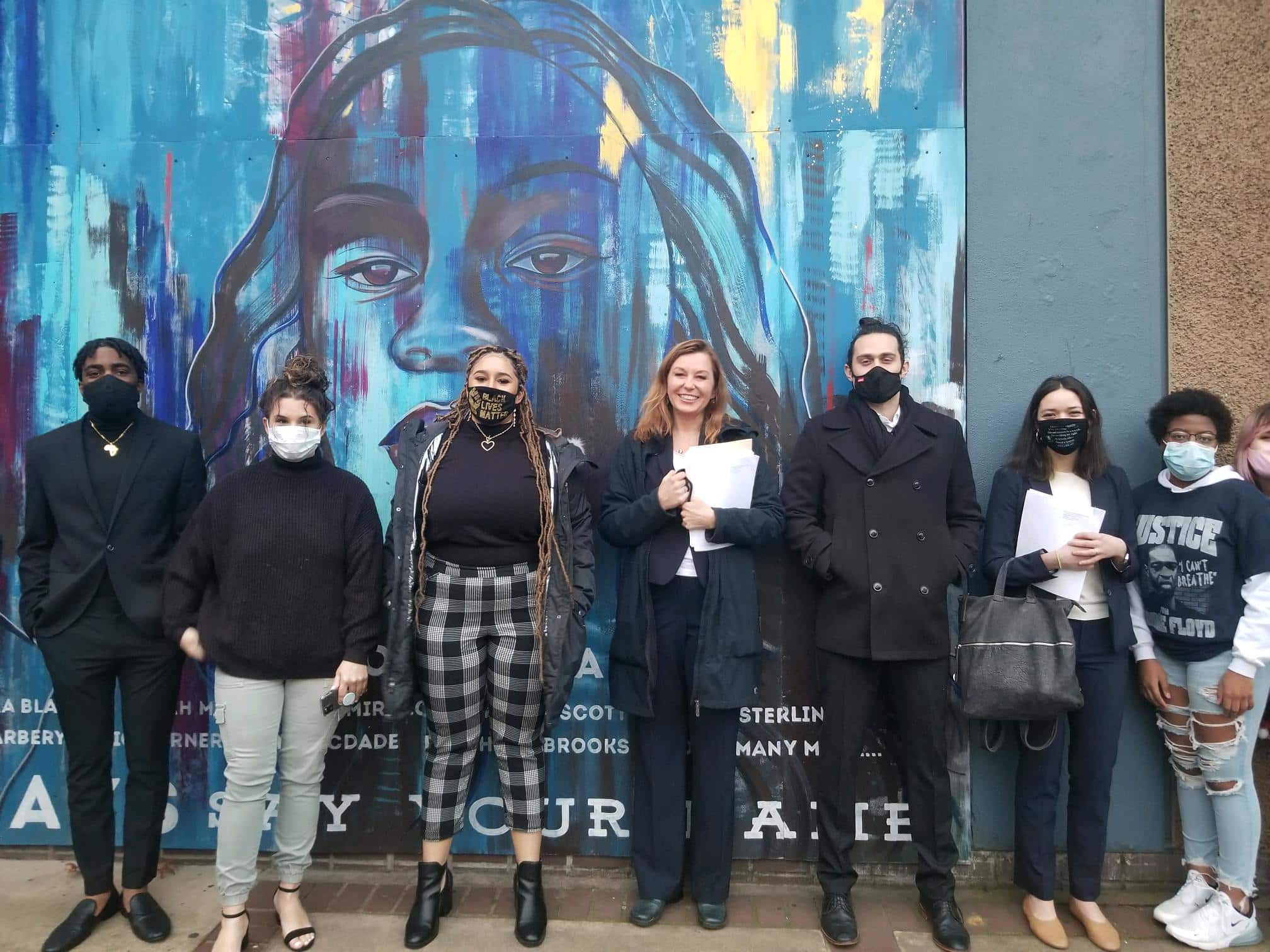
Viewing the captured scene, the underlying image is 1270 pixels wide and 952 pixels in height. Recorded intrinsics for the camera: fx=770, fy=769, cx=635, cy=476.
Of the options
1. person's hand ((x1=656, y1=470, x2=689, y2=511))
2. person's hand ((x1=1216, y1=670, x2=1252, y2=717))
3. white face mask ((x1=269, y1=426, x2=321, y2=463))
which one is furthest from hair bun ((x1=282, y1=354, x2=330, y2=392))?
person's hand ((x1=1216, y1=670, x2=1252, y2=717))

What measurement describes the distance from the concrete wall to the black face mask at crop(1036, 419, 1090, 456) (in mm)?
372

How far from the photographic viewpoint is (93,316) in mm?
3836

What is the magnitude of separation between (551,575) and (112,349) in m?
2.10

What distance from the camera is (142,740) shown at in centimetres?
317

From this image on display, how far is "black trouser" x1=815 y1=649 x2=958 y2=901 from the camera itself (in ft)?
10.4

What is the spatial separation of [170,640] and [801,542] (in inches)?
105

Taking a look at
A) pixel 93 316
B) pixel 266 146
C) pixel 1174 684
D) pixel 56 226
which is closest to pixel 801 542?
pixel 1174 684

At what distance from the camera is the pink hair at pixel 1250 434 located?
3.37 meters

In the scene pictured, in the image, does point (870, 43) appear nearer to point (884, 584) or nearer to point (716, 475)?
point (716, 475)

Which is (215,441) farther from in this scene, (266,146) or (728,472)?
(728,472)

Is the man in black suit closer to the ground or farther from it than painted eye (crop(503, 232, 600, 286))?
closer to the ground

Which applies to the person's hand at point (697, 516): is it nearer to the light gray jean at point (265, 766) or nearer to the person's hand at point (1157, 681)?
the light gray jean at point (265, 766)

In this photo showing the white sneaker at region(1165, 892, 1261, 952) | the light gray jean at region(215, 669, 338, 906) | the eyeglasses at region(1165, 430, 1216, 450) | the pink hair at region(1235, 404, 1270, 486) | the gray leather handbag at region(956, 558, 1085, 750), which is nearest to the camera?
the light gray jean at region(215, 669, 338, 906)

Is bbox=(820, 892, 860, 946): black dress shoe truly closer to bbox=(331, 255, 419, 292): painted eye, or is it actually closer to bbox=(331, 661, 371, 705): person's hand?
bbox=(331, 661, 371, 705): person's hand
